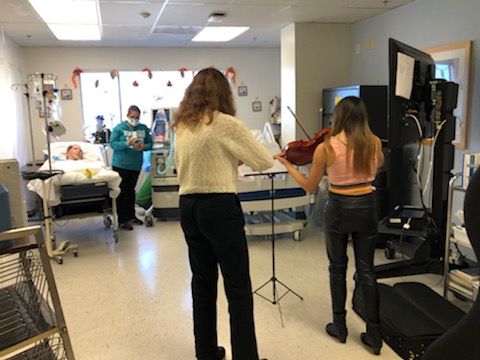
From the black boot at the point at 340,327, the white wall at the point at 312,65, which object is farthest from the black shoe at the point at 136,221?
the black boot at the point at 340,327

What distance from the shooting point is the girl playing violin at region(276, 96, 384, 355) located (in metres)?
2.34

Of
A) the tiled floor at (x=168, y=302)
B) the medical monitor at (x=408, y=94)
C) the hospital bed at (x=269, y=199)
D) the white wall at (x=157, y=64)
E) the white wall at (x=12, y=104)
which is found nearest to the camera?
the tiled floor at (x=168, y=302)

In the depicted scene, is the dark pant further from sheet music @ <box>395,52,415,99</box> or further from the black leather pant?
sheet music @ <box>395,52,415,99</box>

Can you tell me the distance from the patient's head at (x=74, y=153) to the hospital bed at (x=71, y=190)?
539 millimetres

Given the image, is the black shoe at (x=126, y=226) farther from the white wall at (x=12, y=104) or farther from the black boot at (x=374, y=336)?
the black boot at (x=374, y=336)

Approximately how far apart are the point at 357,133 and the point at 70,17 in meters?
3.75

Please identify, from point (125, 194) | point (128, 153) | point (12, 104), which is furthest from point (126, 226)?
point (12, 104)

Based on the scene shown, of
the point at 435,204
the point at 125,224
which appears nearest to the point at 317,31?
the point at 435,204

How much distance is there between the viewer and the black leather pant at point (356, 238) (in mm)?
2363

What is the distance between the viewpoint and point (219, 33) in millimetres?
6000

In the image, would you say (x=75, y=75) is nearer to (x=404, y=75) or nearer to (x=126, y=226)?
(x=126, y=226)

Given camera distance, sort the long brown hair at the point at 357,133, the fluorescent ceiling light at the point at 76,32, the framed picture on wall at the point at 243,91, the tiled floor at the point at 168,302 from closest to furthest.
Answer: the long brown hair at the point at 357,133 → the tiled floor at the point at 168,302 → the fluorescent ceiling light at the point at 76,32 → the framed picture on wall at the point at 243,91

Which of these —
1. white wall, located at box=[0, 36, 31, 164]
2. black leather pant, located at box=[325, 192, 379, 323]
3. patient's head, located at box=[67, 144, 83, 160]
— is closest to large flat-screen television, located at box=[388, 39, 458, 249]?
black leather pant, located at box=[325, 192, 379, 323]

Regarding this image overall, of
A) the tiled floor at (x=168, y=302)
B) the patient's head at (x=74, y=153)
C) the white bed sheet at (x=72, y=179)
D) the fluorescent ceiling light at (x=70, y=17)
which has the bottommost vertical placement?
the tiled floor at (x=168, y=302)
